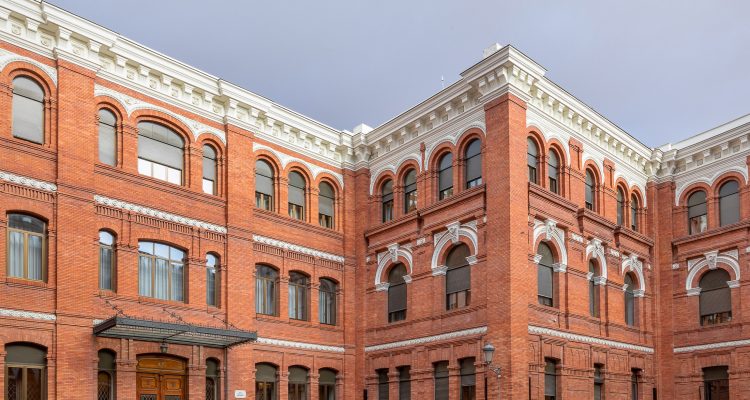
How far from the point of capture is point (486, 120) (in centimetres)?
2689

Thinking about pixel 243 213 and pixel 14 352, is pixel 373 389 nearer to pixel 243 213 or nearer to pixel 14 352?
pixel 243 213

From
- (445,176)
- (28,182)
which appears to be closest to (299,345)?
(445,176)

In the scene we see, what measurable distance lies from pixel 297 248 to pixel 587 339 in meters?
11.4

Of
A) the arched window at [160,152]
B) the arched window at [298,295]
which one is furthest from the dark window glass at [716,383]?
the arched window at [160,152]

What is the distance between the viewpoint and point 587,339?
2794cm

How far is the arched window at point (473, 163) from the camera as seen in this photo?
1080 inches

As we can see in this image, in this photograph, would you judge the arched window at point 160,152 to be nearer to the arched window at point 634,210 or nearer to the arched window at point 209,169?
the arched window at point 209,169

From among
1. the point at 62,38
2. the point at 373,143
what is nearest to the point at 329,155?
the point at 373,143

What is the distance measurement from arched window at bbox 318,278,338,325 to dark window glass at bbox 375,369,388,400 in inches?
107

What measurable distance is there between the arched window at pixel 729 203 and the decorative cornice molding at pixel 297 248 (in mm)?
15635

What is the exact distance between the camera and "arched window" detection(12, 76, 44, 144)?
2264 cm

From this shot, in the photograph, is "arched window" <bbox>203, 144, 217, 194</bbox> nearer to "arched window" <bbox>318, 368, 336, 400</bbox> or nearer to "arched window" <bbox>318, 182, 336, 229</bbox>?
"arched window" <bbox>318, 182, 336, 229</bbox>

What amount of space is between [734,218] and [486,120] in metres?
11.8

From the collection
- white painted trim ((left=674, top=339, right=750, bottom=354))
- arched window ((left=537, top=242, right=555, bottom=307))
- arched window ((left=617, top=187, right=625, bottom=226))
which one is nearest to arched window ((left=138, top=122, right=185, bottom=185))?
arched window ((left=537, top=242, right=555, bottom=307))
